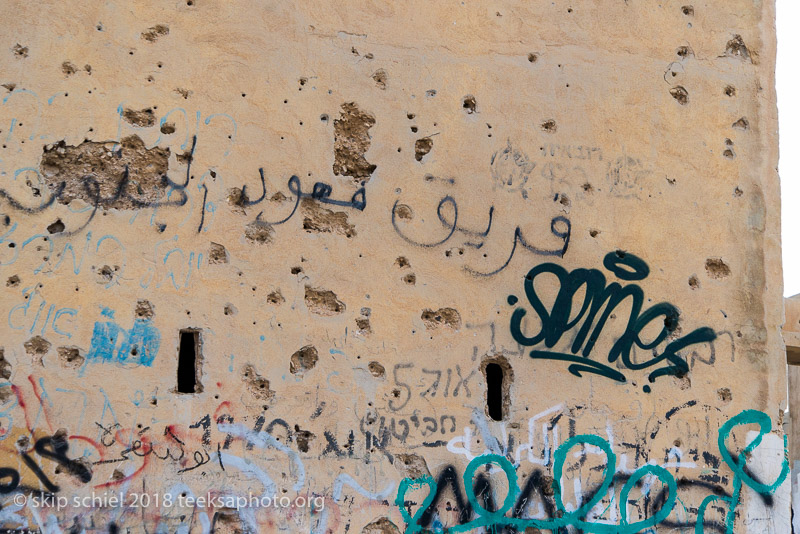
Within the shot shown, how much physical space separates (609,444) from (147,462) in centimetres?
235

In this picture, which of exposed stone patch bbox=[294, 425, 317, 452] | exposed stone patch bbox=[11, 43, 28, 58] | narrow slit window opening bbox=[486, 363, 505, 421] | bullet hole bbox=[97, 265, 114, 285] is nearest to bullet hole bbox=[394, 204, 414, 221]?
narrow slit window opening bbox=[486, 363, 505, 421]

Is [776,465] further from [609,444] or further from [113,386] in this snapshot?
[113,386]

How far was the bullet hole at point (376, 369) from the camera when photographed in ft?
11.9

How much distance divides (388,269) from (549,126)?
124 cm

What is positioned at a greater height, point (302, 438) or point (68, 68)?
point (68, 68)

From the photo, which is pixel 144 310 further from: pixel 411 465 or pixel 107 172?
pixel 411 465

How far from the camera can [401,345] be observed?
369 cm

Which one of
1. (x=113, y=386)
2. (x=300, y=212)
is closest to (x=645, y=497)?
(x=300, y=212)

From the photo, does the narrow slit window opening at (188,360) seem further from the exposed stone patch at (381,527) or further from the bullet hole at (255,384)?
the exposed stone patch at (381,527)

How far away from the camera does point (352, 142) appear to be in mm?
3795

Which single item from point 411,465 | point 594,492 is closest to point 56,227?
point 411,465

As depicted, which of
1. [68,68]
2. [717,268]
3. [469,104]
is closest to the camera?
[68,68]

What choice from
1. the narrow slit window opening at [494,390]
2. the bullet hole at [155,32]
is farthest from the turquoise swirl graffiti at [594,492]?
the bullet hole at [155,32]

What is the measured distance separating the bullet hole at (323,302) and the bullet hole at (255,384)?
41cm
